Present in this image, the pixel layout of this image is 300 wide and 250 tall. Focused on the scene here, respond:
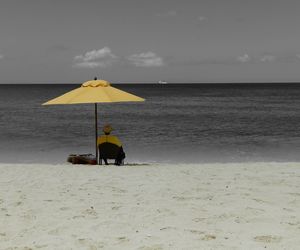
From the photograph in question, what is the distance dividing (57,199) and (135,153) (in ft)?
42.0

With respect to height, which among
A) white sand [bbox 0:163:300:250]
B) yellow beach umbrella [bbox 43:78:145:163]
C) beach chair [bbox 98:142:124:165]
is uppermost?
yellow beach umbrella [bbox 43:78:145:163]

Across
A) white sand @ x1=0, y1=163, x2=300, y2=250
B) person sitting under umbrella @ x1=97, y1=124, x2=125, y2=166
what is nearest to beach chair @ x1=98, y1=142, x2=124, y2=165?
person sitting under umbrella @ x1=97, y1=124, x2=125, y2=166

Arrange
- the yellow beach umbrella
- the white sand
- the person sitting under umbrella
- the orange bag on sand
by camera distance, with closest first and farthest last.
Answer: the white sand
the yellow beach umbrella
the person sitting under umbrella
the orange bag on sand

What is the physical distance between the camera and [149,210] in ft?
23.8

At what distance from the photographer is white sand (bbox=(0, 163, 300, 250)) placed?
19.0ft

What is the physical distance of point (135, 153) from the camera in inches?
819

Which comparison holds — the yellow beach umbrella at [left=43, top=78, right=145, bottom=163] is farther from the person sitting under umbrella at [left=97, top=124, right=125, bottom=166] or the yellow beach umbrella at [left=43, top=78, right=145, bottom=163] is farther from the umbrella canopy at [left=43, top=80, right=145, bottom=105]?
the person sitting under umbrella at [left=97, top=124, right=125, bottom=166]

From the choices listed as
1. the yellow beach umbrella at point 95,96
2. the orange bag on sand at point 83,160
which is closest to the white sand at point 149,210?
the orange bag on sand at point 83,160

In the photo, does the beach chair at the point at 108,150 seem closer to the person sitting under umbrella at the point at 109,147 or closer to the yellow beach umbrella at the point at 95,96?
the person sitting under umbrella at the point at 109,147

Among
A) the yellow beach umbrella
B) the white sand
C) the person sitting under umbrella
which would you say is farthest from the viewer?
the person sitting under umbrella

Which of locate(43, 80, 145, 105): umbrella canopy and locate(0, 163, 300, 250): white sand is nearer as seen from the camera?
locate(0, 163, 300, 250): white sand

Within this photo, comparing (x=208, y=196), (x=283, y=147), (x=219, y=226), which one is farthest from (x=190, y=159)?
(x=219, y=226)

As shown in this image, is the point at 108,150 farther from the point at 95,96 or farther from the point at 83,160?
the point at 95,96

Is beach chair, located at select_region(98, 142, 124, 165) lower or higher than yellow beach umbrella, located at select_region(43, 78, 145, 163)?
lower
